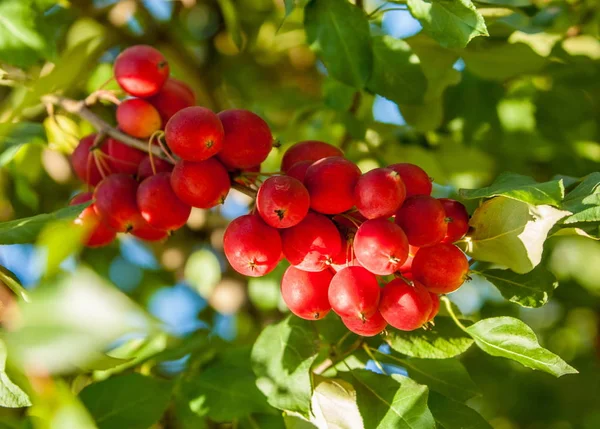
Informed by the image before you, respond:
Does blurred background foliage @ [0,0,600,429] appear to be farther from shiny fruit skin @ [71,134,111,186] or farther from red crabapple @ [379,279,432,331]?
red crabapple @ [379,279,432,331]

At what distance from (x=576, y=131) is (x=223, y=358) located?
141 cm

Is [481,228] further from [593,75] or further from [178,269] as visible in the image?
[178,269]

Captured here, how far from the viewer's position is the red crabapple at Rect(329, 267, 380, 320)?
45.8 inches

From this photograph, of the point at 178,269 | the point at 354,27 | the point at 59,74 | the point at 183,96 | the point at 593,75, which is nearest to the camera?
the point at 354,27

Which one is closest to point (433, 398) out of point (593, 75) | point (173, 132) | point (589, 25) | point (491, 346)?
point (491, 346)

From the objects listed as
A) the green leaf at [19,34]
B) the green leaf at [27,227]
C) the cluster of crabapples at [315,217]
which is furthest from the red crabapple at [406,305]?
the green leaf at [19,34]

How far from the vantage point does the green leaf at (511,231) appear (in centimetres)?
122

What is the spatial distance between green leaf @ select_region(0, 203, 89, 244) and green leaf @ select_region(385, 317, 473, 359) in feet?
2.23

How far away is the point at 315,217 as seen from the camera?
1.26m

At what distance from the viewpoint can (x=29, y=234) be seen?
46.3 inches

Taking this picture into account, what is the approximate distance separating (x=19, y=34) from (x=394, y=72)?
90 cm

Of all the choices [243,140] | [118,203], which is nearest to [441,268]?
[243,140]

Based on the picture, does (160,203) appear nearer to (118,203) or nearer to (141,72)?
(118,203)

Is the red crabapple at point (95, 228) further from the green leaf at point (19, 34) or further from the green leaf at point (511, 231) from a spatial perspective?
the green leaf at point (511, 231)
